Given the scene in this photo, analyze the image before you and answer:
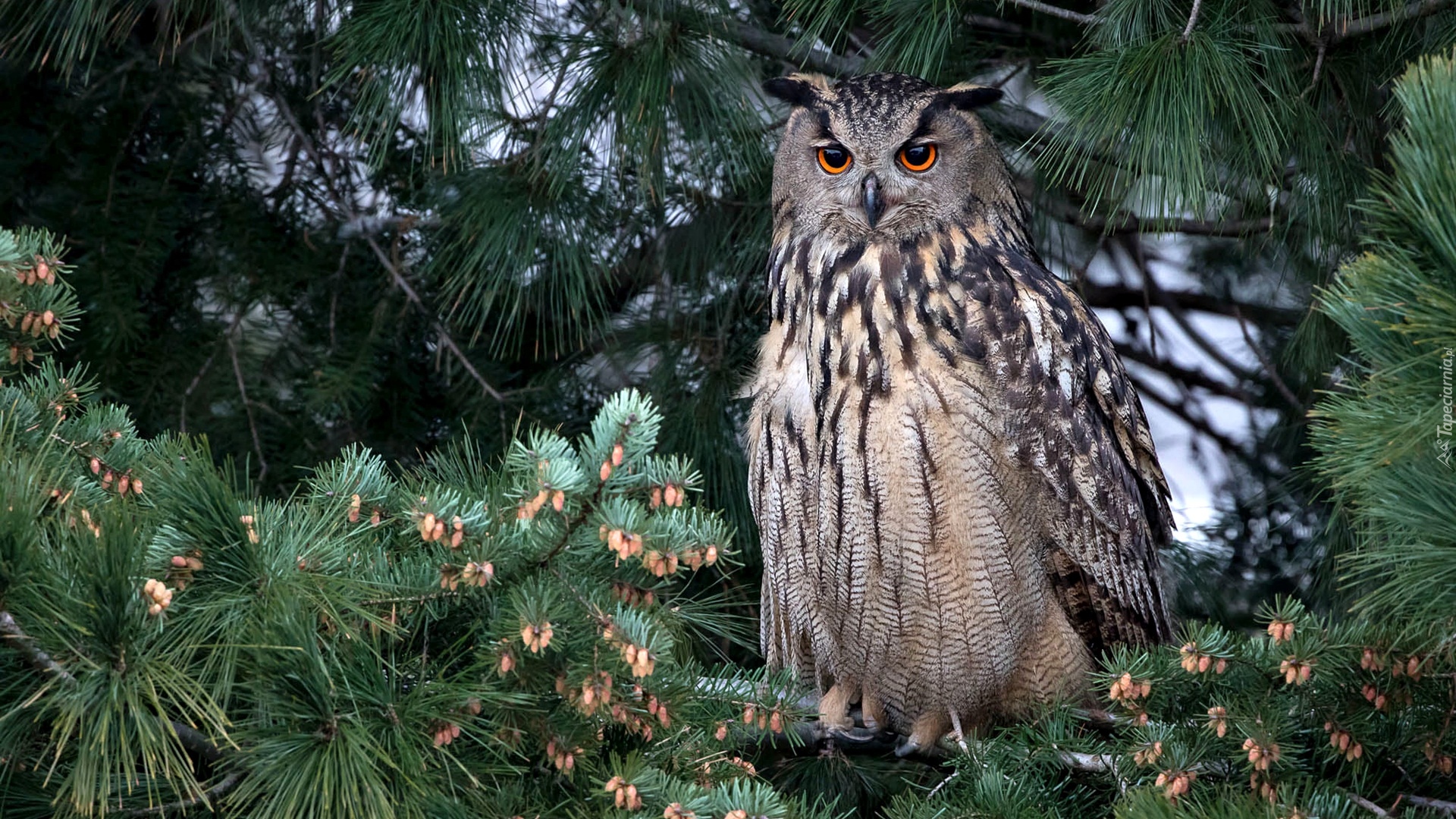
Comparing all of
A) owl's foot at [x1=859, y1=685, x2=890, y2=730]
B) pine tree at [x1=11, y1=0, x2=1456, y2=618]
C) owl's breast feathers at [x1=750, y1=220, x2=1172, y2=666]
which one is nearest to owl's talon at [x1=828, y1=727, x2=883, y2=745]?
owl's foot at [x1=859, y1=685, x2=890, y2=730]

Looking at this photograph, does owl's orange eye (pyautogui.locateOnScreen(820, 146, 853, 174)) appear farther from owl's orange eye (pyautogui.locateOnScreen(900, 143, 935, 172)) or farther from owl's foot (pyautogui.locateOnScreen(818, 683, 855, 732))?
owl's foot (pyautogui.locateOnScreen(818, 683, 855, 732))

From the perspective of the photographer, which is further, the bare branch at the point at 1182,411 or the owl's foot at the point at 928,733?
the bare branch at the point at 1182,411

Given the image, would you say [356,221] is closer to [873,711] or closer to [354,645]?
[873,711]

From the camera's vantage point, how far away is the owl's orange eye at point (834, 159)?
6.99ft

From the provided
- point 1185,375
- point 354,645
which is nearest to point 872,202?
point 354,645

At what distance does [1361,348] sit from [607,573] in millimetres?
684

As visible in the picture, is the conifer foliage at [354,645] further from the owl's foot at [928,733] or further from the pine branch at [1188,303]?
the pine branch at [1188,303]

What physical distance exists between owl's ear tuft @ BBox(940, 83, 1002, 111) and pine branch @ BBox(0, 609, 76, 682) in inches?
61.9

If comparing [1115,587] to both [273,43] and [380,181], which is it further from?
[273,43]

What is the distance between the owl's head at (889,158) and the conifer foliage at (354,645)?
1023mm

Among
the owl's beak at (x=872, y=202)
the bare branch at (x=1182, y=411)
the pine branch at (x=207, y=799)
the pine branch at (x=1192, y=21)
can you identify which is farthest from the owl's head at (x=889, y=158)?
the pine branch at (x=207, y=799)

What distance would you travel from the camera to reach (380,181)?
283 cm

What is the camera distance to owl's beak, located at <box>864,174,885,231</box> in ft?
6.83

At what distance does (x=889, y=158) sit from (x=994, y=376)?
0.40m
